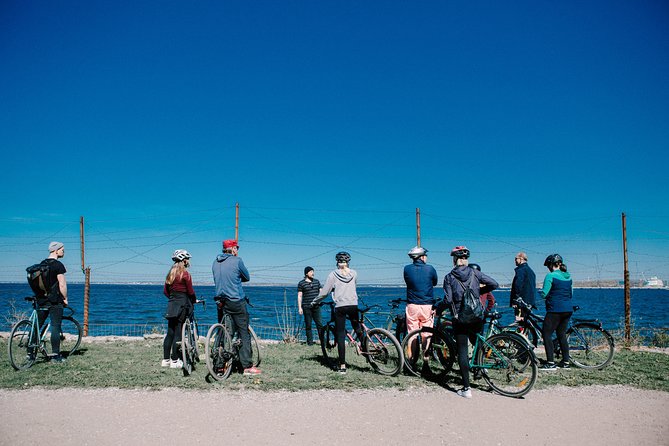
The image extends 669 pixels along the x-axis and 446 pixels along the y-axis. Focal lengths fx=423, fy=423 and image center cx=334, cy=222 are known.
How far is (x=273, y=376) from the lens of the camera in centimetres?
668

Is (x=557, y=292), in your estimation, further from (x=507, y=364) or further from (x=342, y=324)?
(x=342, y=324)

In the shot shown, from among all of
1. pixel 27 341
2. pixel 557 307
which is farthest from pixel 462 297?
pixel 27 341

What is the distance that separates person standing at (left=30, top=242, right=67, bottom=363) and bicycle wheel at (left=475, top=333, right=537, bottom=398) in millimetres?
6941

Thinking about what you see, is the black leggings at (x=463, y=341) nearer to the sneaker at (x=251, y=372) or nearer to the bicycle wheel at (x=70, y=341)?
the sneaker at (x=251, y=372)

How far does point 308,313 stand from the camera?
1046cm

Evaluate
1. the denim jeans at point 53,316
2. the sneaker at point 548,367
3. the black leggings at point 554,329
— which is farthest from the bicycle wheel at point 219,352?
the black leggings at point 554,329

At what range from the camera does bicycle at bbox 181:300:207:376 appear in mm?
6484

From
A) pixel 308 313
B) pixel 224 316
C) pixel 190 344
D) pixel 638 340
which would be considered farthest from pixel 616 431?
pixel 638 340

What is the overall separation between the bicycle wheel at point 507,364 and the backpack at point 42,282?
278 inches

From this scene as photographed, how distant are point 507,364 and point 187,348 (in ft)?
15.6

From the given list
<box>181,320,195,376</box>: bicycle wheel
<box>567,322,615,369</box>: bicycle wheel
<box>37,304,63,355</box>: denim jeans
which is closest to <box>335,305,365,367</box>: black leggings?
<box>181,320,195,376</box>: bicycle wheel

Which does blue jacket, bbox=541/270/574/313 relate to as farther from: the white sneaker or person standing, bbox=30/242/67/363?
person standing, bbox=30/242/67/363

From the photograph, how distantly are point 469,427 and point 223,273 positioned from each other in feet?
13.8

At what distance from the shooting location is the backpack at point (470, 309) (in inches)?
224
